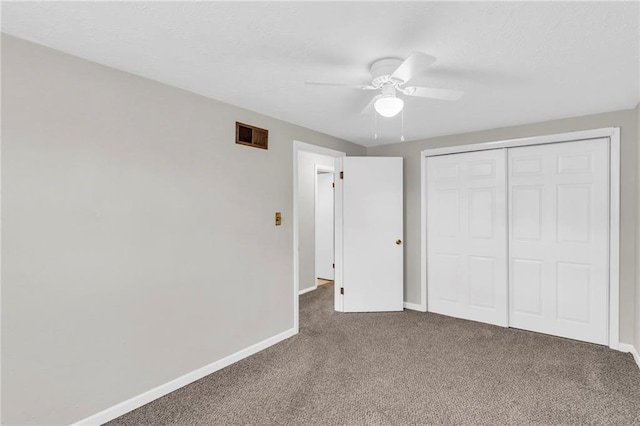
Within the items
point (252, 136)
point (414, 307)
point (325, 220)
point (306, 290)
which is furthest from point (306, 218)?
point (252, 136)

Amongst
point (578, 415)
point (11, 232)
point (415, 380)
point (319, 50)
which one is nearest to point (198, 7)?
point (319, 50)

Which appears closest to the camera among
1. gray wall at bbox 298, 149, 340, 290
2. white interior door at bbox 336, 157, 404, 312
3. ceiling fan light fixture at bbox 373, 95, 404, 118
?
ceiling fan light fixture at bbox 373, 95, 404, 118

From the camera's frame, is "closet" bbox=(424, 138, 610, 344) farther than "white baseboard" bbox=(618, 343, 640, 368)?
Yes

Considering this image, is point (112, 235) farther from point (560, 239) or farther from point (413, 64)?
point (560, 239)

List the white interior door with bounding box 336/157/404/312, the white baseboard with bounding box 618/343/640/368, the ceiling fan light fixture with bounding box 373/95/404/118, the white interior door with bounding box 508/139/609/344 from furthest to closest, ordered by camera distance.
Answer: the white interior door with bounding box 336/157/404/312 < the white interior door with bounding box 508/139/609/344 < the white baseboard with bounding box 618/343/640/368 < the ceiling fan light fixture with bounding box 373/95/404/118

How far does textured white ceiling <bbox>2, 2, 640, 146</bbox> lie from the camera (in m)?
1.49

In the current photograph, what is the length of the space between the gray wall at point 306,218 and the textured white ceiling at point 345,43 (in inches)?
92.9

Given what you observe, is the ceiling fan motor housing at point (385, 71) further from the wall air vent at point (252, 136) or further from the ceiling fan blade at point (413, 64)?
the wall air vent at point (252, 136)

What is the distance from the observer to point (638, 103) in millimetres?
2797

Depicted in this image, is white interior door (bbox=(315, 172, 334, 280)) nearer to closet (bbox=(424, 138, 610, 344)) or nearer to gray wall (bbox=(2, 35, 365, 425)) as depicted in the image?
closet (bbox=(424, 138, 610, 344))

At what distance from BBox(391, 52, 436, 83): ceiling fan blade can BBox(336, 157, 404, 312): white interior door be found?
2.43 metres

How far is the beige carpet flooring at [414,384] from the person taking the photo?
2.08 m

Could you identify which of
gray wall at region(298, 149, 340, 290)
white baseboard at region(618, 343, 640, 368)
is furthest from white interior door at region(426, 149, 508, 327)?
gray wall at region(298, 149, 340, 290)

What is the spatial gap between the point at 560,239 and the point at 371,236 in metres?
2.01
